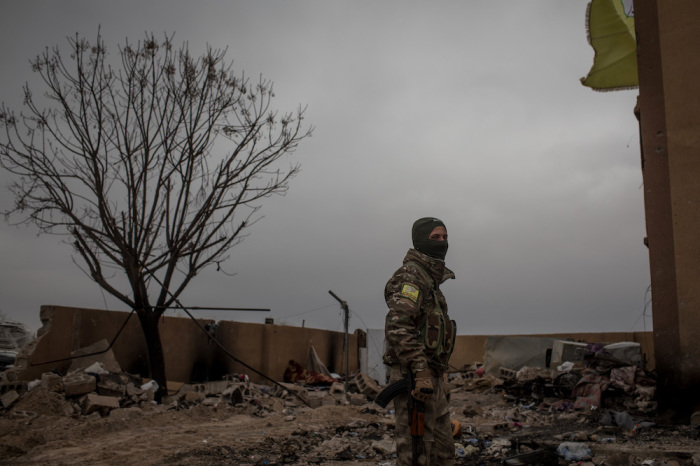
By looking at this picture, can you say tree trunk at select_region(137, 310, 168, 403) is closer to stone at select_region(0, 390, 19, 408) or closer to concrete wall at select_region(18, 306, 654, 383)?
concrete wall at select_region(18, 306, 654, 383)

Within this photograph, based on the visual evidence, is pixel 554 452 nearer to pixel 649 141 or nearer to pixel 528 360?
pixel 649 141

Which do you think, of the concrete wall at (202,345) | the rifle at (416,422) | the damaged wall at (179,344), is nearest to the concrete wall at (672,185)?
the rifle at (416,422)

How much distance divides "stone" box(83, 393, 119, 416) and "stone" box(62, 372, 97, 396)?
0.18 metres

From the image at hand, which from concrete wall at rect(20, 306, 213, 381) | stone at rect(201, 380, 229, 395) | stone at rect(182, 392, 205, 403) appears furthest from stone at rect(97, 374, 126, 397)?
stone at rect(201, 380, 229, 395)

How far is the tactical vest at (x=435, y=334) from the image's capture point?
12.6 feet

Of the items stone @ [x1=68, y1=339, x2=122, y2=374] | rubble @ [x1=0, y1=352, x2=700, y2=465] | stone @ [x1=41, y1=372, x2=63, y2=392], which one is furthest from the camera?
stone @ [x1=68, y1=339, x2=122, y2=374]

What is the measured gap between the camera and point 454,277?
4.19 meters

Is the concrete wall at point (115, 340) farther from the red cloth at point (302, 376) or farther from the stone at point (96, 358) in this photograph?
the red cloth at point (302, 376)

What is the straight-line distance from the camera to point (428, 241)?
407cm

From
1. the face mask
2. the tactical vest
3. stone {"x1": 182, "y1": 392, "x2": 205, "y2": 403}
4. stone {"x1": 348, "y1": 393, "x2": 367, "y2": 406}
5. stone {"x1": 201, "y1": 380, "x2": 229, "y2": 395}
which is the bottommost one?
stone {"x1": 348, "y1": 393, "x2": 367, "y2": 406}

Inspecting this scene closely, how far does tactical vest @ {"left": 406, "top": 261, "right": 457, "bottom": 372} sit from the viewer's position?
12.6 feet

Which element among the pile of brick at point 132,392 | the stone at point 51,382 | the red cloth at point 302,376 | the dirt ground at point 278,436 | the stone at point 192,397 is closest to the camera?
the dirt ground at point 278,436

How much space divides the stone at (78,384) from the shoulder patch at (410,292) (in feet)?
Answer: 22.4

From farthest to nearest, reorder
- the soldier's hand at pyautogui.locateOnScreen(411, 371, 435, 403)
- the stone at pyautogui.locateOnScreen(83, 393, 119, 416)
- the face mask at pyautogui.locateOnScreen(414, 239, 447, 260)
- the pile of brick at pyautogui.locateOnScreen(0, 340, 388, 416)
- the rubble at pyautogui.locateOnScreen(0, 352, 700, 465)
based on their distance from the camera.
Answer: the pile of brick at pyautogui.locateOnScreen(0, 340, 388, 416) → the stone at pyautogui.locateOnScreen(83, 393, 119, 416) → the rubble at pyautogui.locateOnScreen(0, 352, 700, 465) → the face mask at pyautogui.locateOnScreen(414, 239, 447, 260) → the soldier's hand at pyautogui.locateOnScreen(411, 371, 435, 403)
